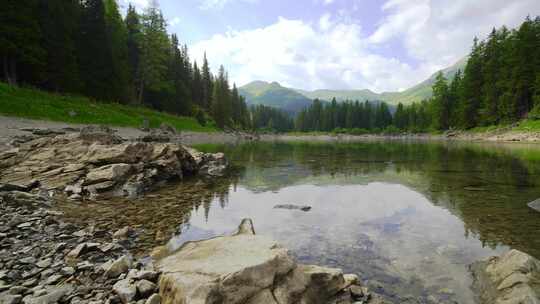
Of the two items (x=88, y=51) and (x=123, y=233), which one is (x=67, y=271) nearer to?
(x=123, y=233)

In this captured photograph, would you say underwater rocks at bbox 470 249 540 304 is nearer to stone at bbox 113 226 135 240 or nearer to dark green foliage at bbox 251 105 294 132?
stone at bbox 113 226 135 240

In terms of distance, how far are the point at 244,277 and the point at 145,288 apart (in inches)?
60.9

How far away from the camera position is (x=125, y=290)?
12.9ft

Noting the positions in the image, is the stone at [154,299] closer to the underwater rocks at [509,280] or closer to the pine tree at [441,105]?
the underwater rocks at [509,280]

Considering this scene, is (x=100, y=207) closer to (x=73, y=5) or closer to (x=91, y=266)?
(x=91, y=266)

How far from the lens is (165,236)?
7.41 m

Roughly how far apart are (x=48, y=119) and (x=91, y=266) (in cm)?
3026

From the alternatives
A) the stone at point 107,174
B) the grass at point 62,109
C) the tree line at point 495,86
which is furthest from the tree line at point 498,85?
the grass at point 62,109

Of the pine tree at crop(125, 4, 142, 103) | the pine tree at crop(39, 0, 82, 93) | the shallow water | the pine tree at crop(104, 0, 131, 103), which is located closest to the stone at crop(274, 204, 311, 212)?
the shallow water

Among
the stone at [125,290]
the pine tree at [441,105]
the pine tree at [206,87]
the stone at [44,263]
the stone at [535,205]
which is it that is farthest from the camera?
the pine tree at [206,87]

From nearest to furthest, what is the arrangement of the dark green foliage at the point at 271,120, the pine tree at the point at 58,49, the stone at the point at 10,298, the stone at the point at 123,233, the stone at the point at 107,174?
the stone at the point at 10,298, the stone at the point at 123,233, the stone at the point at 107,174, the pine tree at the point at 58,49, the dark green foliage at the point at 271,120

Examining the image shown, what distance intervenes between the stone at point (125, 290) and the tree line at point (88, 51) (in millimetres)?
38937

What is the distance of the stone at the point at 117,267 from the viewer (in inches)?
183

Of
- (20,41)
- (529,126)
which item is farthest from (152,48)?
(529,126)
